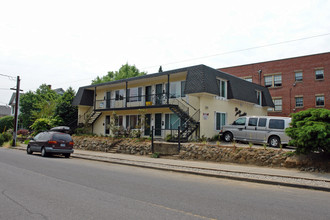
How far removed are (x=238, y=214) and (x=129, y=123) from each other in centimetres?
2013

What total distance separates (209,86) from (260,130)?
4472mm

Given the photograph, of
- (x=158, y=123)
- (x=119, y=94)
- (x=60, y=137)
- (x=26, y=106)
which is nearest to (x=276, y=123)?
(x=158, y=123)

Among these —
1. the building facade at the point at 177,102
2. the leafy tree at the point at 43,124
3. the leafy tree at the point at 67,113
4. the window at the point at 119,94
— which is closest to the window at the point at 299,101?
the building facade at the point at 177,102

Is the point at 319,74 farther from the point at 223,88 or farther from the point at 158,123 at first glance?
the point at 158,123

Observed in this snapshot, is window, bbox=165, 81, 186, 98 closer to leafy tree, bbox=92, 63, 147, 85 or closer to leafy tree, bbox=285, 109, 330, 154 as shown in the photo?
leafy tree, bbox=285, 109, 330, 154

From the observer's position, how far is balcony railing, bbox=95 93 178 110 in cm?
2129

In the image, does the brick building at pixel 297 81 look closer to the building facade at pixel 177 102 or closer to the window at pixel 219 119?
the building facade at pixel 177 102

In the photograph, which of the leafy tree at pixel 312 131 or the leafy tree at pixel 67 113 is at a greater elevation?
the leafy tree at pixel 67 113

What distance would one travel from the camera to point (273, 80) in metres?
35.2

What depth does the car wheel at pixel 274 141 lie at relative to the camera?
15109 mm

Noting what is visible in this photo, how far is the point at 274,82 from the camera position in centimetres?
3506

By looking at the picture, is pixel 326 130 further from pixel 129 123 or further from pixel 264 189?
pixel 129 123

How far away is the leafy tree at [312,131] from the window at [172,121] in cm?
1012

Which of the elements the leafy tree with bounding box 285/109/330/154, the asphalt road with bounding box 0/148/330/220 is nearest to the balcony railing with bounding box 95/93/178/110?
the leafy tree with bounding box 285/109/330/154
